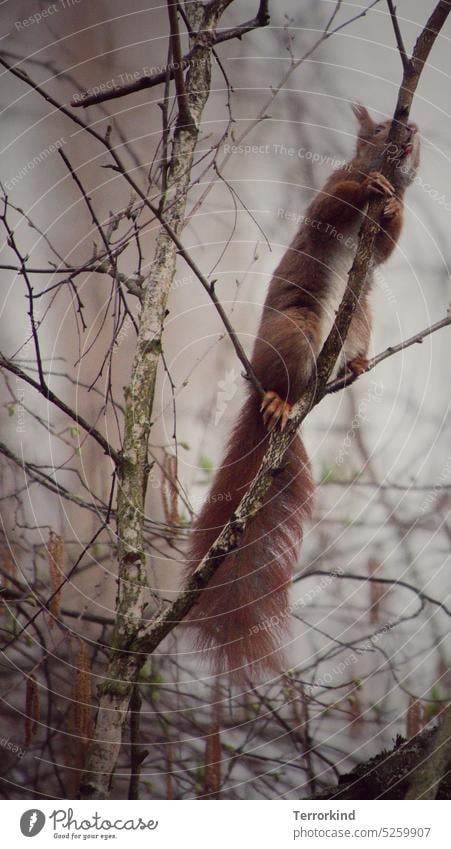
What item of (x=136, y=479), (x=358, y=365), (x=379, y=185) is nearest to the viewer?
(x=136, y=479)

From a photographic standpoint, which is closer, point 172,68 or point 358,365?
point 172,68

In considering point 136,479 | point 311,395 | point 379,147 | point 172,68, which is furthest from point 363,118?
point 136,479

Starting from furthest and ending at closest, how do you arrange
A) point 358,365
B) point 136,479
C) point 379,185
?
1. point 358,365
2. point 379,185
3. point 136,479

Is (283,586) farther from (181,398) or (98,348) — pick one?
(98,348)

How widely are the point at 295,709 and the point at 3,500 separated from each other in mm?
559

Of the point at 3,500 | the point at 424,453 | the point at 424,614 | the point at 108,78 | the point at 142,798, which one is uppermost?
the point at 108,78

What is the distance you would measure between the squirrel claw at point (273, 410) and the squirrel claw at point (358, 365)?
126mm

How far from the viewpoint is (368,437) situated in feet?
4.19

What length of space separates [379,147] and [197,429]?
1.82ft

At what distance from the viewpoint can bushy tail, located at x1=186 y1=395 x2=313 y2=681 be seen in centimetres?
125

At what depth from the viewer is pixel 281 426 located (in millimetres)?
1276

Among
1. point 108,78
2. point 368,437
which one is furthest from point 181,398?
point 108,78

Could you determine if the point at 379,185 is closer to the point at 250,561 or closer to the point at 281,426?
the point at 281,426

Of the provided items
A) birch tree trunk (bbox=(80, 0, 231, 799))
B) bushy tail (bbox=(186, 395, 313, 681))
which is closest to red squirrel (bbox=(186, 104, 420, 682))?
bushy tail (bbox=(186, 395, 313, 681))
